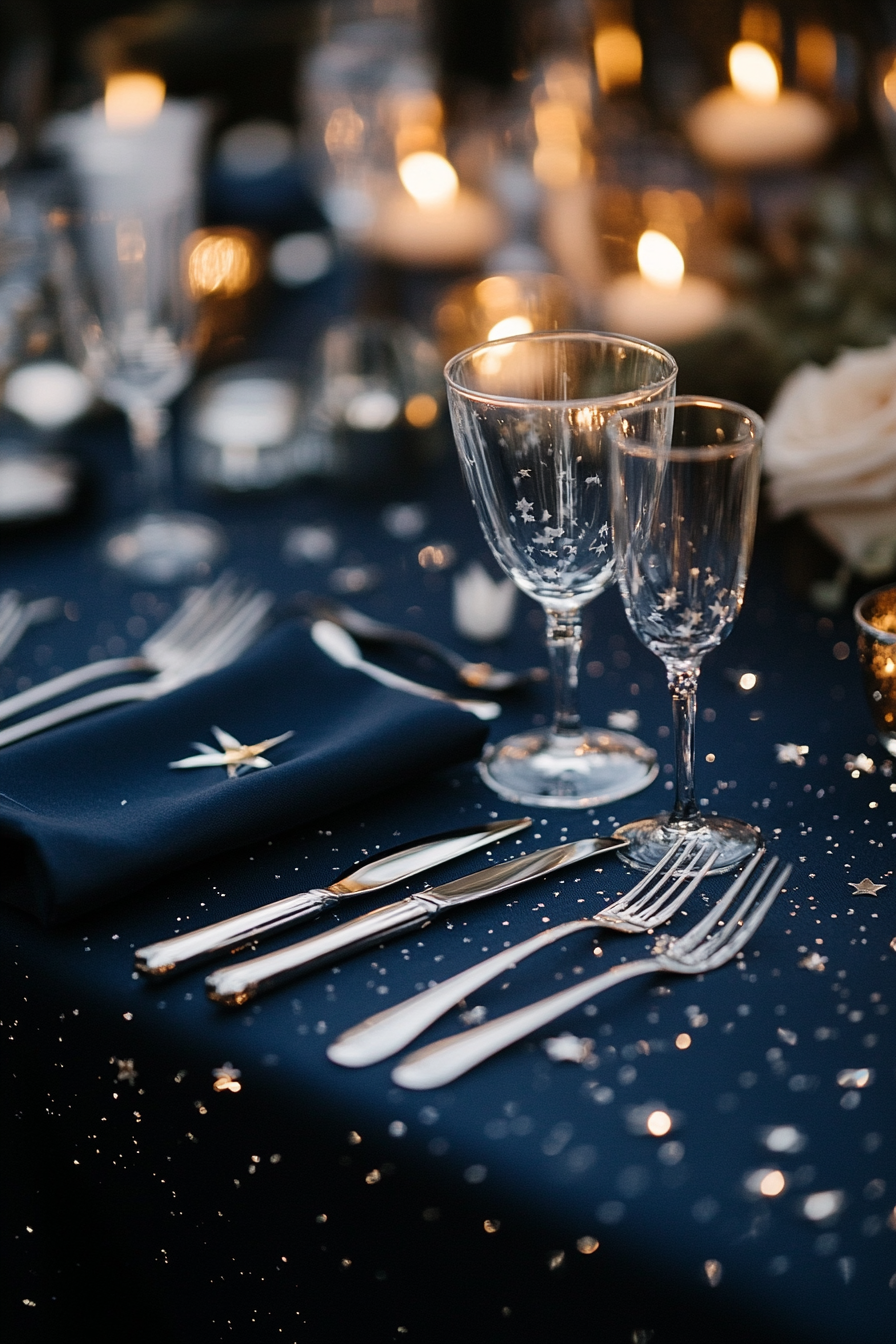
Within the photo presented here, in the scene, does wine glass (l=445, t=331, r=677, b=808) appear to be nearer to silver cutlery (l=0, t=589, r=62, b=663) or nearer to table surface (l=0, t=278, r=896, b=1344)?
table surface (l=0, t=278, r=896, b=1344)

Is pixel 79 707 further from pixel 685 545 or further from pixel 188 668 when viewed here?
pixel 685 545

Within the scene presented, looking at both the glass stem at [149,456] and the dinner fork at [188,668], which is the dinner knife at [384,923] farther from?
the glass stem at [149,456]

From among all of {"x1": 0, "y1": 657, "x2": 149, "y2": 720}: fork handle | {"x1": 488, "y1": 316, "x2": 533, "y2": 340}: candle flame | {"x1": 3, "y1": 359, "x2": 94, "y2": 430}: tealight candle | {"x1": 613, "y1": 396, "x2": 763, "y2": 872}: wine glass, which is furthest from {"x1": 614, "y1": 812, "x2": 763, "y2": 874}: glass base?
{"x1": 3, "y1": 359, "x2": 94, "y2": 430}: tealight candle

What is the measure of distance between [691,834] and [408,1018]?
20 centimetres

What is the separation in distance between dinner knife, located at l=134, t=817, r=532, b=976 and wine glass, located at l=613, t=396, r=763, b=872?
0.27 ft

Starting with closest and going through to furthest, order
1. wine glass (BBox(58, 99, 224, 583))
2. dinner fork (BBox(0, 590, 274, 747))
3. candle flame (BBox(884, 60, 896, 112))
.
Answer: dinner fork (BBox(0, 590, 274, 747)) → wine glass (BBox(58, 99, 224, 583)) → candle flame (BBox(884, 60, 896, 112))

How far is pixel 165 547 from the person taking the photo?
3.90 feet

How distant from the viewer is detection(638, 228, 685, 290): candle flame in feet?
4.30

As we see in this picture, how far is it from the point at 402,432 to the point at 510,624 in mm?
326

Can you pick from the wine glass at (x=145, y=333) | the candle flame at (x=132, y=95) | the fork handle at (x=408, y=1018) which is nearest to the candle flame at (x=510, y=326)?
the wine glass at (x=145, y=333)

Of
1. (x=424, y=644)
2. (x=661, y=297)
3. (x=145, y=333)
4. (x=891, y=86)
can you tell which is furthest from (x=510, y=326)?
(x=891, y=86)

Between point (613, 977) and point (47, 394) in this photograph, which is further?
point (47, 394)

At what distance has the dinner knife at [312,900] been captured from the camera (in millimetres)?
646

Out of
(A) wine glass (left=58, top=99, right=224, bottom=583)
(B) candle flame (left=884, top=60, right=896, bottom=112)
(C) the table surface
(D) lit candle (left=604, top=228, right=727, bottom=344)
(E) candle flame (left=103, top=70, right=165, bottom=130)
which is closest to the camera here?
(C) the table surface
